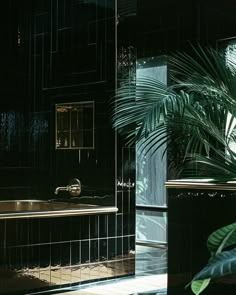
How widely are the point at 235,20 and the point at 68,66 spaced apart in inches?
73.1

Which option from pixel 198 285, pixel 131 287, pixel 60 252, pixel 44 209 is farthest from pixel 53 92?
pixel 198 285

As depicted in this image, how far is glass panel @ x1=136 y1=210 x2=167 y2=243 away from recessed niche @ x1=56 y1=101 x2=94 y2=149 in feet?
5.75

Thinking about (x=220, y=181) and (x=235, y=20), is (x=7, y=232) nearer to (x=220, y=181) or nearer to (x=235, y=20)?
(x=220, y=181)

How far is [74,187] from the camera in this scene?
5.07 metres

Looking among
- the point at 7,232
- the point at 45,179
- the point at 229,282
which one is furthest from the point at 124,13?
the point at 229,282

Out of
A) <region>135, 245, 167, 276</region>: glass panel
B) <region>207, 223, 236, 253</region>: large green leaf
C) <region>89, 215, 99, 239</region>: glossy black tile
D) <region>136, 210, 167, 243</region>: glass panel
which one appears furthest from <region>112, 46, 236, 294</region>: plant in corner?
<region>136, 210, 167, 243</region>: glass panel

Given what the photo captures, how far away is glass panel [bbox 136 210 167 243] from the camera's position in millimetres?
6491

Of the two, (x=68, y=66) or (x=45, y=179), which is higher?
(x=68, y=66)

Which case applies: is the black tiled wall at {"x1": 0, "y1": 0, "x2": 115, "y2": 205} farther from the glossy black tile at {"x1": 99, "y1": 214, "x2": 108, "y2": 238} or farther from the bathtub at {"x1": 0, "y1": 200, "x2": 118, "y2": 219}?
the glossy black tile at {"x1": 99, "y1": 214, "x2": 108, "y2": 238}

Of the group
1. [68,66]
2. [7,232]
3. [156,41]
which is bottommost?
[7,232]

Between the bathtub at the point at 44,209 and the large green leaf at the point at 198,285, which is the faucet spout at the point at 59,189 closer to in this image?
the bathtub at the point at 44,209

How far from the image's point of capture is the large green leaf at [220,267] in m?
1.80

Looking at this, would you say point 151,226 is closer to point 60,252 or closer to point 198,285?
point 60,252

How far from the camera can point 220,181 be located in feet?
10.8
